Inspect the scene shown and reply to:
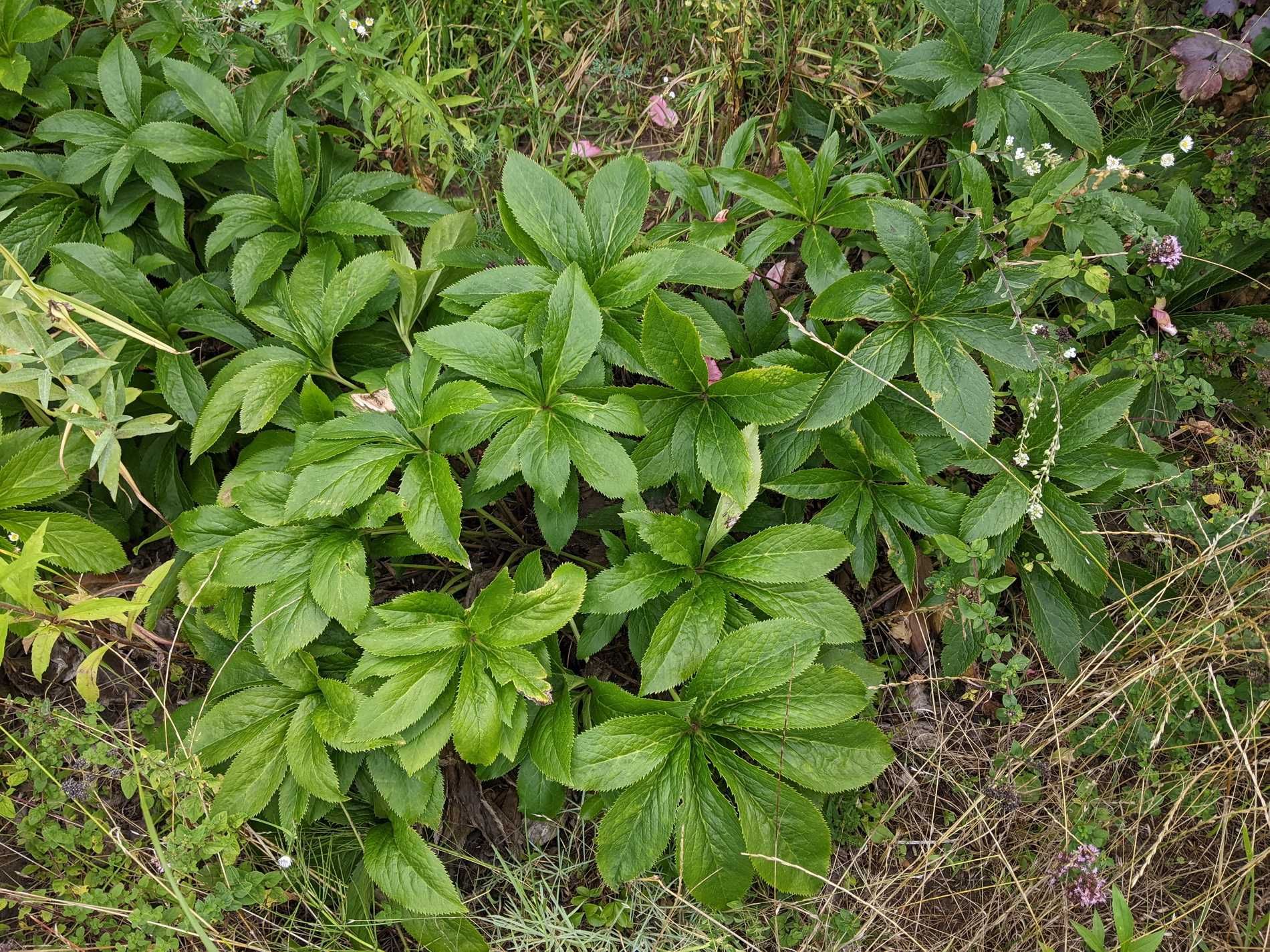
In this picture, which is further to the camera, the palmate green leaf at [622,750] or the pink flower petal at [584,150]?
the pink flower petal at [584,150]

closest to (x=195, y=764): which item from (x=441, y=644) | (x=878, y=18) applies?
(x=441, y=644)

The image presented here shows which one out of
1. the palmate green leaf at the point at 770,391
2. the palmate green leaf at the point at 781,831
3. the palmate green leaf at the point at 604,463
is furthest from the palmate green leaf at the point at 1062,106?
the palmate green leaf at the point at 781,831

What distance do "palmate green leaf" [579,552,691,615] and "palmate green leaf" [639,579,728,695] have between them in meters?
0.06

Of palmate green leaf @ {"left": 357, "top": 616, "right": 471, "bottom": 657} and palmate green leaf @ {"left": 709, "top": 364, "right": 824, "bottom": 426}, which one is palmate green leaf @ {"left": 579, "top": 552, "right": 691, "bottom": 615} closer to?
palmate green leaf @ {"left": 357, "top": 616, "right": 471, "bottom": 657}

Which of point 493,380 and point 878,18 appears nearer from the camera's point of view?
point 493,380

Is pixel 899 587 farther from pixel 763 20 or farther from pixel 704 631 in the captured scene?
pixel 763 20

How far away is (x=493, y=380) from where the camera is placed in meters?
1.88

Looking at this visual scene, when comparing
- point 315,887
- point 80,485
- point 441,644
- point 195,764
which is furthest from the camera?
point 80,485

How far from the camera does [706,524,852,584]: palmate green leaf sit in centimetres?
193

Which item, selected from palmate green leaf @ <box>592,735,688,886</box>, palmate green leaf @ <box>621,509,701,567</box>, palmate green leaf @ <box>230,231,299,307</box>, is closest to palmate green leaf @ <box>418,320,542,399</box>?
palmate green leaf @ <box>621,509,701,567</box>

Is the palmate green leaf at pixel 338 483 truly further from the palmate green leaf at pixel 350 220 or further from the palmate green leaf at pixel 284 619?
the palmate green leaf at pixel 350 220

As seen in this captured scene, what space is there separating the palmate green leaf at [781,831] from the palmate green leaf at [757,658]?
19cm

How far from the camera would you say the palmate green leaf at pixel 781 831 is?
1863mm

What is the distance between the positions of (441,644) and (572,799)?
2.36 ft
